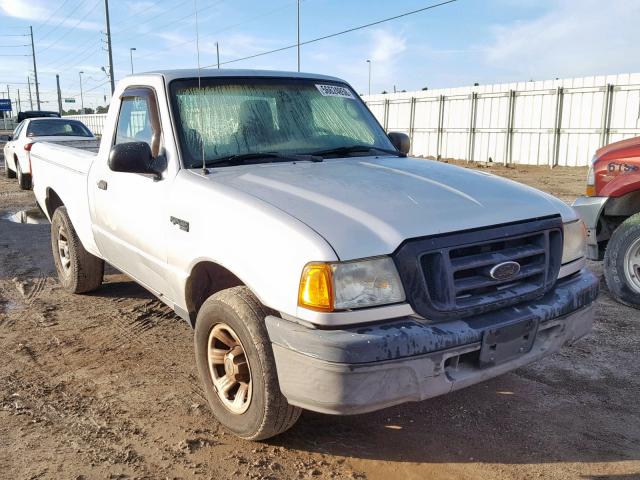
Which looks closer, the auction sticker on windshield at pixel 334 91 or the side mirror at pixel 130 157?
the side mirror at pixel 130 157

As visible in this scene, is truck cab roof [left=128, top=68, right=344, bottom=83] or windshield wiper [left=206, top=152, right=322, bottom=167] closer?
windshield wiper [left=206, top=152, right=322, bottom=167]

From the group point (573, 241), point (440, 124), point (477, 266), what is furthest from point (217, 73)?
point (440, 124)

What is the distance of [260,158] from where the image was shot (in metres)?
3.65

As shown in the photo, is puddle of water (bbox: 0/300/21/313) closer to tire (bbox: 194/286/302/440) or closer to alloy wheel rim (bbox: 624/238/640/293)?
tire (bbox: 194/286/302/440)

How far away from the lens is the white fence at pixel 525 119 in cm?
2081

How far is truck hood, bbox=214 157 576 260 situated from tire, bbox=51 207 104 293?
2.65 m

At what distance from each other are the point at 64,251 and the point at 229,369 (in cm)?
355

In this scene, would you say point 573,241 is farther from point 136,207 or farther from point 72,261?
point 72,261

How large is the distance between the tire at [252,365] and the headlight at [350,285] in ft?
1.08

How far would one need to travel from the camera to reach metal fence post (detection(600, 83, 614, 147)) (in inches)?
819

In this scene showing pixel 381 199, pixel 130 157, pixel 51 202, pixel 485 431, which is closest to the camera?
pixel 381 199

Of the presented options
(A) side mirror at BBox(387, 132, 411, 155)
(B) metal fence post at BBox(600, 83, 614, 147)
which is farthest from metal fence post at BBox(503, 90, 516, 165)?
(A) side mirror at BBox(387, 132, 411, 155)

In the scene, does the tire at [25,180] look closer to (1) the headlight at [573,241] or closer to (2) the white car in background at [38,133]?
(2) the white car in background at [38,133]

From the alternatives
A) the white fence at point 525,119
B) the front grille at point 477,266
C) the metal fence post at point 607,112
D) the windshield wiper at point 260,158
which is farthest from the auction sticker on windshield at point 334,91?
the metal fence post at point 607,112
